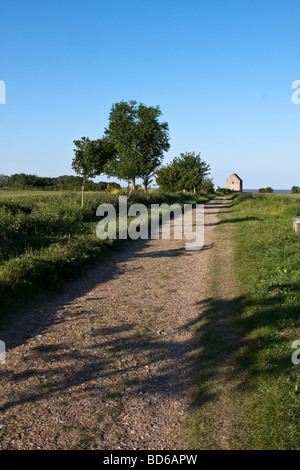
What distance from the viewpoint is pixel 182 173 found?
42438 millimetres

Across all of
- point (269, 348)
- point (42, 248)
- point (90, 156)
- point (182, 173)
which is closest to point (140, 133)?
point (182, 173)

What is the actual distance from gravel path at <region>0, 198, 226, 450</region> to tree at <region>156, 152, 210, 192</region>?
3395 centimetres

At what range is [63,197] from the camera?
1903 cm

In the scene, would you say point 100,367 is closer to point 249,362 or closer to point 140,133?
point 249,362

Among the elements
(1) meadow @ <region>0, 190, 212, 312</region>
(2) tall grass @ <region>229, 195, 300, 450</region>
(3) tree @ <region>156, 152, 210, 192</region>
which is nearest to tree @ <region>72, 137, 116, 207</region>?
(1) meadow @ <region>0, 190, 212, 312</region>

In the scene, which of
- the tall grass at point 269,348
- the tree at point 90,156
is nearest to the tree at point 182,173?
the tree at point 90,156

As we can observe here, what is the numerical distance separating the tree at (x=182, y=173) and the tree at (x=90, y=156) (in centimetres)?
2125

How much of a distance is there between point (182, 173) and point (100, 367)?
3971 cm

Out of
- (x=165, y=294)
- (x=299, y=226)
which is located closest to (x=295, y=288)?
(x=165, y=294)

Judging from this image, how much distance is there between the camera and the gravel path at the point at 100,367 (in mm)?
2990

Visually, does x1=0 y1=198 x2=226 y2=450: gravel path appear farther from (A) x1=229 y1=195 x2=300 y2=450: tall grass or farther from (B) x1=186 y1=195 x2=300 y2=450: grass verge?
(A) x1=229 y1=195 x2=300 y2=450: tall grass

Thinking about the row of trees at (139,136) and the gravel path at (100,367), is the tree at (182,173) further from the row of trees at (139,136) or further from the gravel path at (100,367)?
the gravel path at (100,367)

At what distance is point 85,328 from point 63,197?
14.9m
